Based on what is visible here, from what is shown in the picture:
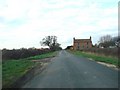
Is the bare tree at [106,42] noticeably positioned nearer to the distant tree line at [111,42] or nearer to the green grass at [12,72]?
the distant tree line at [111,42]

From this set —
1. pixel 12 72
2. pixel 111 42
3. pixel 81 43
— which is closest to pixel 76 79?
pixel 12 72

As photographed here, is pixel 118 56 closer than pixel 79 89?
No

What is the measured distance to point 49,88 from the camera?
466 inches

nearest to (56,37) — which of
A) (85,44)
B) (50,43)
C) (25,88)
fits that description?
(50,43)

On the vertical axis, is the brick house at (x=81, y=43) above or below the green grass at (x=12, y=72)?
above

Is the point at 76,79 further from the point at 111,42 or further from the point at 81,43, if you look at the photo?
the point at 81,43

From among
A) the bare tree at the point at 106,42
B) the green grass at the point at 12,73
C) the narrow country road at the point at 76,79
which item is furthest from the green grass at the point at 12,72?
the bare tree at the point at 106,42

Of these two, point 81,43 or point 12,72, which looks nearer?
point 12,72

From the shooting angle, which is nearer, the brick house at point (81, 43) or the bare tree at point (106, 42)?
the bare tree at point (106, 42)

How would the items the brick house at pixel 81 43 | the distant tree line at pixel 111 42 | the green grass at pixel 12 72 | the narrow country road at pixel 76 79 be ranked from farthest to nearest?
the brick house at pixel 81 43, the distant tree line at pixel 111 42, the green grass at pixel 12 72, the narrow country road at pixel 76 79

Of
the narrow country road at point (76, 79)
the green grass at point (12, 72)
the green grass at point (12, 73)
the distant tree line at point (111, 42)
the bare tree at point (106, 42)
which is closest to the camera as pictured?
the narrow country road at point (76, 79)

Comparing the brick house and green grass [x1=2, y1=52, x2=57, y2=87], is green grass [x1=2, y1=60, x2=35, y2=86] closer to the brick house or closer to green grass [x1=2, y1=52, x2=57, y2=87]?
green grass [x1=2, y1=52, x2=57, y2=87]

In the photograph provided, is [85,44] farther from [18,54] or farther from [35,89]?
[35,89]

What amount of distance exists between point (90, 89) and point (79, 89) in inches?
18.0
